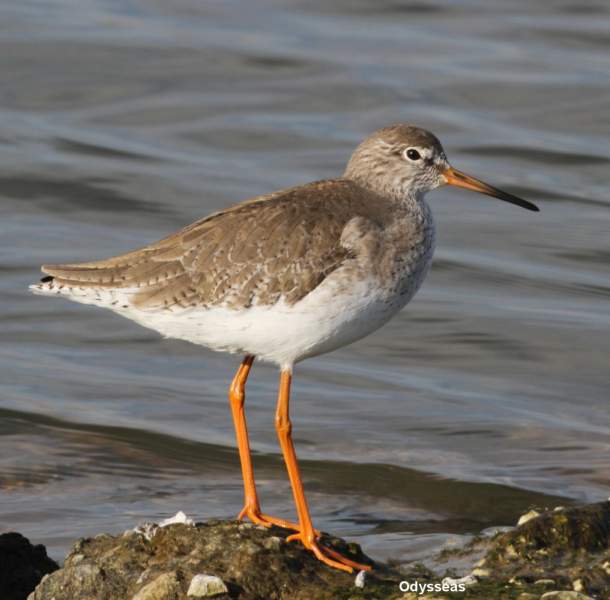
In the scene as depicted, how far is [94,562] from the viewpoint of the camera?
709cm

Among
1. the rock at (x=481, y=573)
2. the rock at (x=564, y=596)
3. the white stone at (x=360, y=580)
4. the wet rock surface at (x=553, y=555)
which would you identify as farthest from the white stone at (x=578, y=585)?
the white stone at (x=360, y=580)

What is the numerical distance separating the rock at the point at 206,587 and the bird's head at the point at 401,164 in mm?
3226

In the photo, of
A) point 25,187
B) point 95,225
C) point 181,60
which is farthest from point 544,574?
point 181,60

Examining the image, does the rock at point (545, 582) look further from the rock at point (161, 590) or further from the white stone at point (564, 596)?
Result: the rock at point (161, 590)

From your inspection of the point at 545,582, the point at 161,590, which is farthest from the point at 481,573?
the point at 161,590

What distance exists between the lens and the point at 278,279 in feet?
26.8

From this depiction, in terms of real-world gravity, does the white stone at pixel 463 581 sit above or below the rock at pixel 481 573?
above

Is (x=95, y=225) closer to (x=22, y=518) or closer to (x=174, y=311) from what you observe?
(x=22, y=518)

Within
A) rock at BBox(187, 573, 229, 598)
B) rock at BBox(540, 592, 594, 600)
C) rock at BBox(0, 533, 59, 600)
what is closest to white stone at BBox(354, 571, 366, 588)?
rock at BBox(187, 573, 229, 598)

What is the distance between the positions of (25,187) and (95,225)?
1.62 meters

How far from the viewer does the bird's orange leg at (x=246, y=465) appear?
8227mm

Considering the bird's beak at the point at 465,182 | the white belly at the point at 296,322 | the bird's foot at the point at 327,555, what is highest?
the bird's beak at the point at 465,182

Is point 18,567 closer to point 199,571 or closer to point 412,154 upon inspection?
point 199,571

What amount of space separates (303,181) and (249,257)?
915cm
